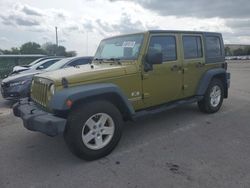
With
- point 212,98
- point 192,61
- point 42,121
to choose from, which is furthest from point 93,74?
point 212,98

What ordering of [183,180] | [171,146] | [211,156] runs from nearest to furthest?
[183,180] → [211,156] → [171,146]

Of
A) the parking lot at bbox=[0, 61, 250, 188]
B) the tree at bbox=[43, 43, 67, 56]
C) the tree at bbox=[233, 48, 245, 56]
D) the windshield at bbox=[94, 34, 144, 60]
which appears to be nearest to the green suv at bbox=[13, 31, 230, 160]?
the windshield at bbox=[94, 34, 144, 60]

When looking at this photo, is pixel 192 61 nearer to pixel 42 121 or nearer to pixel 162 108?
pixel 162 108

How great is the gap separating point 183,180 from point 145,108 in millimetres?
1882

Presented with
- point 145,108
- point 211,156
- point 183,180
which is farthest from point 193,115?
point 183,180

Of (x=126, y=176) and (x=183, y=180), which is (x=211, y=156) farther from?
(x=126, y=176)

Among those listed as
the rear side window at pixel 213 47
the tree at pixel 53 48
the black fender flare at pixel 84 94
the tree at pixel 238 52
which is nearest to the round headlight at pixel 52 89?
the black fender flare at pixel 84 94

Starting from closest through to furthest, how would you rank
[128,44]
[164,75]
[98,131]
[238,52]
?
[98,131]
[128,44]
[164,75]
[238,52]

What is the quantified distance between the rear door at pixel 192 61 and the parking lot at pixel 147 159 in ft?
2.64

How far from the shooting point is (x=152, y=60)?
4535 millimetres

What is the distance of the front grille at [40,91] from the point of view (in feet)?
13.3

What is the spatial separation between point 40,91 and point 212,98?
416 cm

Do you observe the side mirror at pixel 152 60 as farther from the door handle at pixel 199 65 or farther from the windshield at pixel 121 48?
the door handle at pixel 199 65

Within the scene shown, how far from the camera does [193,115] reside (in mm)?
6223
